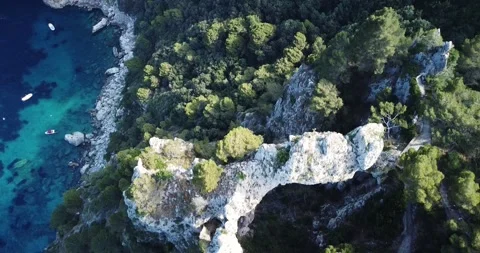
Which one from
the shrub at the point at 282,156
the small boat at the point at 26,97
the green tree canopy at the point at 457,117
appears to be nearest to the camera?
the green tree canopy at the point at 457,117

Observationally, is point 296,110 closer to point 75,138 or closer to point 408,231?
point 408,231

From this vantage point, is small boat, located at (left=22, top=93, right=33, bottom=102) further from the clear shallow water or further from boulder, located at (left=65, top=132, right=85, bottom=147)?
boulder, located at (left=65, top=132, right=85, bottom=147)

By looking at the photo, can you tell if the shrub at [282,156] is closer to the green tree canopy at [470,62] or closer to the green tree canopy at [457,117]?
the green tree canopy at [457,117]

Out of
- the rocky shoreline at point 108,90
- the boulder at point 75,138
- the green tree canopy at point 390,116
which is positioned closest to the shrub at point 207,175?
the green tree canopy at point 390,116

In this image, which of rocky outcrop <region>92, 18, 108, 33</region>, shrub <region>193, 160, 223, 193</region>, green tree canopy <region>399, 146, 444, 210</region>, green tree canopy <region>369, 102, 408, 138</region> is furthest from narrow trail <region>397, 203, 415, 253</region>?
rocky outcrop <region>92, 18, 108, 33</region>

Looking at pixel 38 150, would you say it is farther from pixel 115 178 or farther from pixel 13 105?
pixel 115 178

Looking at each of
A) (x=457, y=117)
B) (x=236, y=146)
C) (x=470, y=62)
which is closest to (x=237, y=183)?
(x=236, y=146)

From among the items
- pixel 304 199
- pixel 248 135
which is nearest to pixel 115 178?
pixel 248 135
